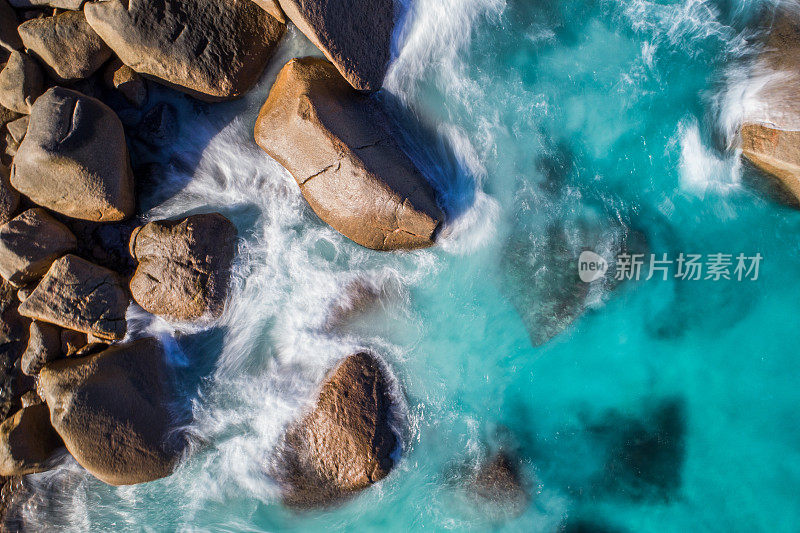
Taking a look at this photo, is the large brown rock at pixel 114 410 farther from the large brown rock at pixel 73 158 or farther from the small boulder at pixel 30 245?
the large brown rock at pixel 73 158

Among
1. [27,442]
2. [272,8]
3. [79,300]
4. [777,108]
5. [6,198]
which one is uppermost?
[272,8]

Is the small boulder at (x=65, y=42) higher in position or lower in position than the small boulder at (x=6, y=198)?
higher

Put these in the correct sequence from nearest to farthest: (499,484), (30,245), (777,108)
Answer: (30,245) → (777,108) → (499,484)

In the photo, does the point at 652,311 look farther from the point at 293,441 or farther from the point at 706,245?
the point at 293,441

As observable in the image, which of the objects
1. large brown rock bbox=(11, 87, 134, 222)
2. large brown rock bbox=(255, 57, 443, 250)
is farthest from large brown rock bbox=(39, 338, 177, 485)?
large brown rock bbox=(255, 57, 443, 250)

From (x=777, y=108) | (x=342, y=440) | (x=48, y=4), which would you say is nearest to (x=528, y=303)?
(x=342, y=440)

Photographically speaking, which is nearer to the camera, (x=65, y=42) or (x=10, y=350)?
(x=65, y=42)

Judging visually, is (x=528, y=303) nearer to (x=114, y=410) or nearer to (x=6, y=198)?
(x=114, y=410)

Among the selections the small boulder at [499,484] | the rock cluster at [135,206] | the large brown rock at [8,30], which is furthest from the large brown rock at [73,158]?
the small boulder at [499,484]
